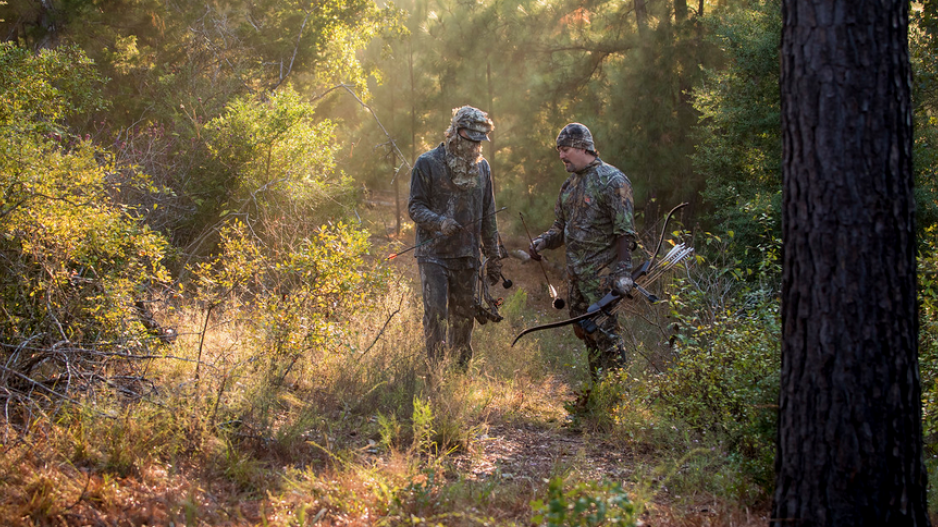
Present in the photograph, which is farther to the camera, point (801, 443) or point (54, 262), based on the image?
point (54, 262)

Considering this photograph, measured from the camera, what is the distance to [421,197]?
5473mm

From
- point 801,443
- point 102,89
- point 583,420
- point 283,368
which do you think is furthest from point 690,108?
point 102,89

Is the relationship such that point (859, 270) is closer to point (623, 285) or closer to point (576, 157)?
point (623, 285)

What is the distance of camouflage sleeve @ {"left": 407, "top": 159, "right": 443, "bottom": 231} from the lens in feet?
17.5

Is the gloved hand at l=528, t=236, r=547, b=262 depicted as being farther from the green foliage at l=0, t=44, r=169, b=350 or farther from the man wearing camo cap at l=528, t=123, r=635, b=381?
the green foliage at l=0, t=44, r=169, b=350

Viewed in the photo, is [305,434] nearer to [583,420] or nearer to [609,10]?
[583,420]

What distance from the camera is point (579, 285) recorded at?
17.9 ft

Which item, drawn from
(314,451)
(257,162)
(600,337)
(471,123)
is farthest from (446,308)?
(257,162)

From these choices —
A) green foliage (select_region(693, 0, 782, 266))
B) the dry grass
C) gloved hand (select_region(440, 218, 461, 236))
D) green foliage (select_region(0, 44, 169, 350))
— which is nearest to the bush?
green foliage (select_region(0, 44, 169, 350))

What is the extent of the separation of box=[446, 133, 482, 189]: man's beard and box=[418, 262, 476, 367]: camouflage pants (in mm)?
761

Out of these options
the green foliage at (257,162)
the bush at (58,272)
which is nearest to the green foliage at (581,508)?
the bush at (58,272)

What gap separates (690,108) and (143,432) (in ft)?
34.5

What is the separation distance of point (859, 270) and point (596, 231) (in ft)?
9.80

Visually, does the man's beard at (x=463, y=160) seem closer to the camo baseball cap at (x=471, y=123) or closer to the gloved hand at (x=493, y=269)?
the camo baseball cap at (x=471, y=123)
